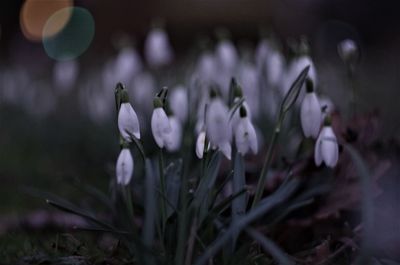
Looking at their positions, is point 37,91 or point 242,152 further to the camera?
point 37,91

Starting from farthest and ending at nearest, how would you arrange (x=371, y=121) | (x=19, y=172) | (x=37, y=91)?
(x=37, y=91), (x=19, y=172), (x=371, y=121)

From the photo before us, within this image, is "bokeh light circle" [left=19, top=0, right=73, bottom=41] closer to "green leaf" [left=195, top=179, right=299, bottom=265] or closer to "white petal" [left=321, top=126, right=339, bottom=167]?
"white petal" [left=321, top=126, right=339, bottom=167]

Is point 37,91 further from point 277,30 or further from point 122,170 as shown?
point 277,30

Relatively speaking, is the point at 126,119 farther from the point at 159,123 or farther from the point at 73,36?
the point at 73,36

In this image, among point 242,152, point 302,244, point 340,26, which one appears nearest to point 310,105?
point 242,152

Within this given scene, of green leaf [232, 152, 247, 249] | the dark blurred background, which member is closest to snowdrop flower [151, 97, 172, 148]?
green leaf [232, 152, 247, 249]

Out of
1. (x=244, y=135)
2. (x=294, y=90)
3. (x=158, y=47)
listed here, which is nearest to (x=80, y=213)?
(x=244, y=135)

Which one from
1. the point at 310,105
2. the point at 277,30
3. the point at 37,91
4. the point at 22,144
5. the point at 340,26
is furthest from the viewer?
the point at 277,30


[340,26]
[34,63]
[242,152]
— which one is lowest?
[34,63]
